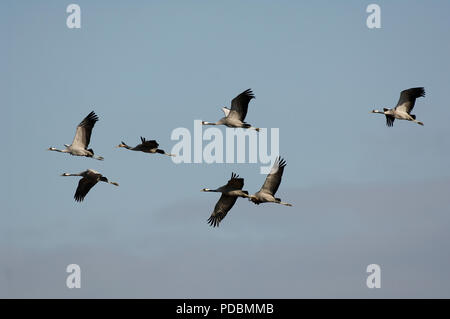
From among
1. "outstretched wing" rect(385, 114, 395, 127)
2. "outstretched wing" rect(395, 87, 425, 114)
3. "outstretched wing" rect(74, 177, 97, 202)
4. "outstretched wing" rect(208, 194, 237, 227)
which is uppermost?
"outstretched wing" rect(395, 87, 425, 114)

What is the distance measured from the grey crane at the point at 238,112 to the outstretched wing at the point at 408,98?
271 inches

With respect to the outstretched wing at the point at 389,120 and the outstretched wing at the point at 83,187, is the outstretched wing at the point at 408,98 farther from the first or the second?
the outstretched wing at the point at 83,187

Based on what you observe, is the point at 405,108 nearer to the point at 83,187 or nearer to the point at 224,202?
the point at 224,202

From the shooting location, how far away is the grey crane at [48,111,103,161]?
4750 cm

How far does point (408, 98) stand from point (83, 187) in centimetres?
1556

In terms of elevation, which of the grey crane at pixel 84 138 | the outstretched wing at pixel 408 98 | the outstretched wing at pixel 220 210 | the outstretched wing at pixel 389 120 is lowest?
the outstretched wing at pixel 220 210

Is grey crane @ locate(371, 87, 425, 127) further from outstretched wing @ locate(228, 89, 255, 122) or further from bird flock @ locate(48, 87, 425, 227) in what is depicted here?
outstretched wing @ locate(228, 89, 255, 122)

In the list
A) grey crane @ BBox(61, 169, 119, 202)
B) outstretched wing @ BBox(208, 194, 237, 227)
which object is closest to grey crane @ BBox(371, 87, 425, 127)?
outstretched wing @ BBox(208, 194, 237, 227)

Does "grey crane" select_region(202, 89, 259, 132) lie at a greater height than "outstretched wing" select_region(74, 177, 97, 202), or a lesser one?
greater

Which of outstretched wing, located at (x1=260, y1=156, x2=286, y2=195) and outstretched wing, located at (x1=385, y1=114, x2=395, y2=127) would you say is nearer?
outstretched wing, located at (x1=260, y1=156, x2=286, y2=195)

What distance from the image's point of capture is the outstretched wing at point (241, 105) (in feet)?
154

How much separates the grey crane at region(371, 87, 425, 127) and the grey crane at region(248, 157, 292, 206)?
289 inches

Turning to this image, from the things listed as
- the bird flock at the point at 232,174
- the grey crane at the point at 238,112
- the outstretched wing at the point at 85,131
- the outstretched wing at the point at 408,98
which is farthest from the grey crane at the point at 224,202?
the outstretched wing at the point at 408,98
